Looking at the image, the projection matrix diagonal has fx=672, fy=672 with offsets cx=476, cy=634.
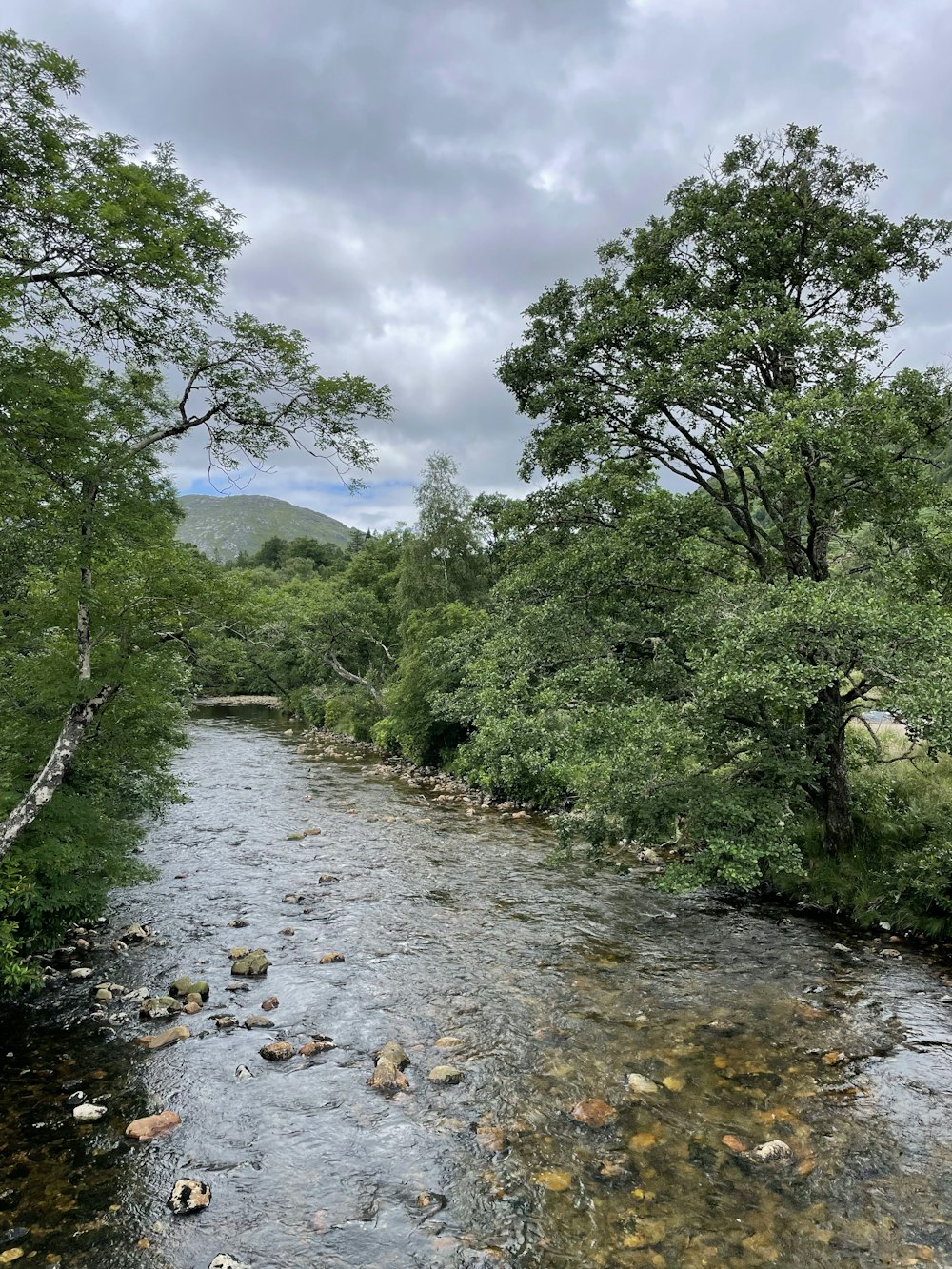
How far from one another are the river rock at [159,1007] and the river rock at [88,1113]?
193 centimetres

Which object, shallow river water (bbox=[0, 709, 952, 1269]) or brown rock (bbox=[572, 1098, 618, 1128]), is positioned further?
brown rock (bbox=[572, 1098, 618, 1128])

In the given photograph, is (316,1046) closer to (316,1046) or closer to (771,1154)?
(316,1046)

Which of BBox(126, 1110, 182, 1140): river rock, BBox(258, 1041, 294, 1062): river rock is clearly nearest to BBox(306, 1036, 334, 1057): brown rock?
BBox(258, 1041, 294, 1062): river rock

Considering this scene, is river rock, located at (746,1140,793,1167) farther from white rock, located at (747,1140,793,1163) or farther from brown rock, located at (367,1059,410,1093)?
brown rock, located at (367,1059,410,1093)

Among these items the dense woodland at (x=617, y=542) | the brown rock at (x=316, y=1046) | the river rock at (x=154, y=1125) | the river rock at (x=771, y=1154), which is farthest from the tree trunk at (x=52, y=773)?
the river rock at (x=771, y=1154)

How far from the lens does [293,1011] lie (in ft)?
30.9

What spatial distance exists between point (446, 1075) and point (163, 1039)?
372 cm

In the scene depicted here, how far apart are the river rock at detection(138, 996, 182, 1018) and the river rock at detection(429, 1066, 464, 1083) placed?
3899mm

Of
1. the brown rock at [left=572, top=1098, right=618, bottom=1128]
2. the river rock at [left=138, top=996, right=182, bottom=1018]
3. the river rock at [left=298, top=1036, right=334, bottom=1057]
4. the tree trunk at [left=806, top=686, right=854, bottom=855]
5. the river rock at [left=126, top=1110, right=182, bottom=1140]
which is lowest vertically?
the river rock at [left=138, top=996, right=182, bottom=1018]

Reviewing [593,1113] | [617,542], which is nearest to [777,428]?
[617,542]

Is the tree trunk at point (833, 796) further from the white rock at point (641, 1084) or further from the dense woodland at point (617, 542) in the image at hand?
the white rock at point (641, 1084)

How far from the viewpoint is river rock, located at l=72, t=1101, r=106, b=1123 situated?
7020mm

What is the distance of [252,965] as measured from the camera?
10.6m

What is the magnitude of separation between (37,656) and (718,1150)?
11811mm
